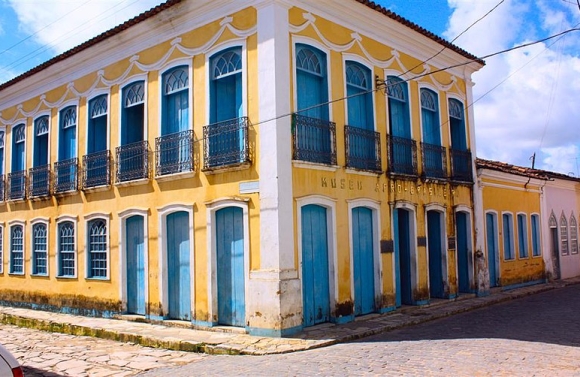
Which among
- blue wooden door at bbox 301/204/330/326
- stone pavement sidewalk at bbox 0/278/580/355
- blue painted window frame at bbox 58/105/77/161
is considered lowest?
stone pavement sidewalk at bbox 0/278/580/355

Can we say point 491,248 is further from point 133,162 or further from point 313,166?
point 133,162

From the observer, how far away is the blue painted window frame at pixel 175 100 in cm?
1086

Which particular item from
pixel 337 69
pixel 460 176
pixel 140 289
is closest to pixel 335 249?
pixel 337 69

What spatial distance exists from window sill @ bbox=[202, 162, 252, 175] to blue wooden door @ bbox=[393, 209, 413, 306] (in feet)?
12.7

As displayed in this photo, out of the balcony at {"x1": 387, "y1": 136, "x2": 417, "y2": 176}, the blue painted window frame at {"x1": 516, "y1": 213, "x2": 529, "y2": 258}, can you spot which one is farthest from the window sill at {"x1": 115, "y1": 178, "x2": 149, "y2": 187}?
the blue painted window frame at {"x1": 516, "y1": 213, "x2": 529, "y2": 258}

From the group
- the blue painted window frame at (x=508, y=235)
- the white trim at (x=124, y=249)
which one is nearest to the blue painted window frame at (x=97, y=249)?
the white trim at (x=124, y=249)

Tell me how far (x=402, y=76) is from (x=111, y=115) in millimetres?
6568

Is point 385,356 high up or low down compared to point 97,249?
down

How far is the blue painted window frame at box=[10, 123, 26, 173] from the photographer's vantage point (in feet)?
50.5

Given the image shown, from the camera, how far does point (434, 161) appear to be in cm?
1312

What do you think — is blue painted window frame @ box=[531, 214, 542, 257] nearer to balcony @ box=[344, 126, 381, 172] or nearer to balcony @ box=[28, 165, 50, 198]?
balcony @ box=[344, 126, 381, 172]

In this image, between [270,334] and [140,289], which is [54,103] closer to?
[140,289]

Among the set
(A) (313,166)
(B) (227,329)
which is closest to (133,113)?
(A) (313,166)

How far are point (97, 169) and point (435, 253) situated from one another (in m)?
8.10
